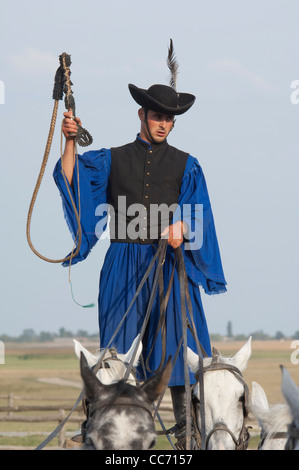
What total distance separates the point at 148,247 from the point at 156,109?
3.28 ft

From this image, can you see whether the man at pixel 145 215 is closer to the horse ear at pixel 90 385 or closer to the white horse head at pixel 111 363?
the white horse head at pixel 111 363

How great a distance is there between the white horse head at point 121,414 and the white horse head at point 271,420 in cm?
55

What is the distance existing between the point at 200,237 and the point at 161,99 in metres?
1.04

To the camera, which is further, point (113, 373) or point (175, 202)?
point (175, 202)

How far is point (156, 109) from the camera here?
19.5 ft

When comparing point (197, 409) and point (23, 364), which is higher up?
point (197, 409)

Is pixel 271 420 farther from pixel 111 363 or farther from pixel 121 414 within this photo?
pixel 111 363

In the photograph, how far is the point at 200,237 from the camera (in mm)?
5973

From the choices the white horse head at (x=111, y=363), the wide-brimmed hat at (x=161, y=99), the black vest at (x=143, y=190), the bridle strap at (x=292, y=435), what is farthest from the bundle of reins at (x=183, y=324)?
the bridle strap at (x=292, y=435)

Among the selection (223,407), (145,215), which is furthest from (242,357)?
(145,215)

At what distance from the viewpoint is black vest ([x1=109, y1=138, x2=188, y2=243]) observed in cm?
598
